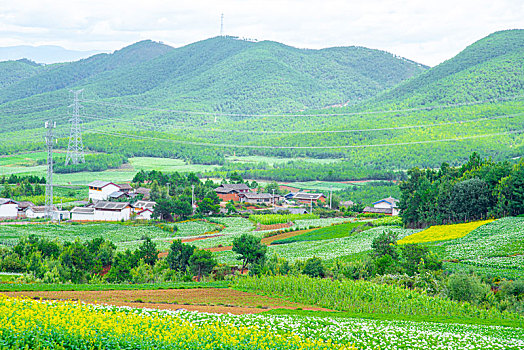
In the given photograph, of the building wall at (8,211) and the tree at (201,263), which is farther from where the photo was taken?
the building wall at (8,211)

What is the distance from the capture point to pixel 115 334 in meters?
16.0

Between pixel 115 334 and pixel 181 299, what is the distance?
45.6ft

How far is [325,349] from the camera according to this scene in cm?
1625

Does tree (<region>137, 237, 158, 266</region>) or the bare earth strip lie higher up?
the bare earth strip

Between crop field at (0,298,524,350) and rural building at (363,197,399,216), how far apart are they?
66.7 meters

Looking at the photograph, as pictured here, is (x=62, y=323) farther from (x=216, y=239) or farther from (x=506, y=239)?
(x=216, y=239)

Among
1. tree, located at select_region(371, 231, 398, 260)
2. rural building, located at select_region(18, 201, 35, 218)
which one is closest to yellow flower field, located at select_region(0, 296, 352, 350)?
tree, located at select_region(371, 231, 398, 260)

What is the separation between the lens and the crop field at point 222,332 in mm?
15719

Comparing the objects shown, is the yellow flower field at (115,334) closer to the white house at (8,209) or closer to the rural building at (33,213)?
the rural building at (33,213)

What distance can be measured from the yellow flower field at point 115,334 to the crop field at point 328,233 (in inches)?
1641

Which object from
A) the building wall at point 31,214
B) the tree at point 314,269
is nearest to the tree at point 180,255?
the tree at point 314,269

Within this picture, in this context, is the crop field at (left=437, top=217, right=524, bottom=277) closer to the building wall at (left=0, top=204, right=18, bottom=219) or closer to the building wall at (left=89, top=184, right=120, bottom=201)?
the building wall at (left=0, top=204, right=18, bottom=219)

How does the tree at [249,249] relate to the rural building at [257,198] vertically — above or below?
above

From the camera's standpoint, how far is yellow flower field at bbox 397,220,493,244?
51.3 metres
